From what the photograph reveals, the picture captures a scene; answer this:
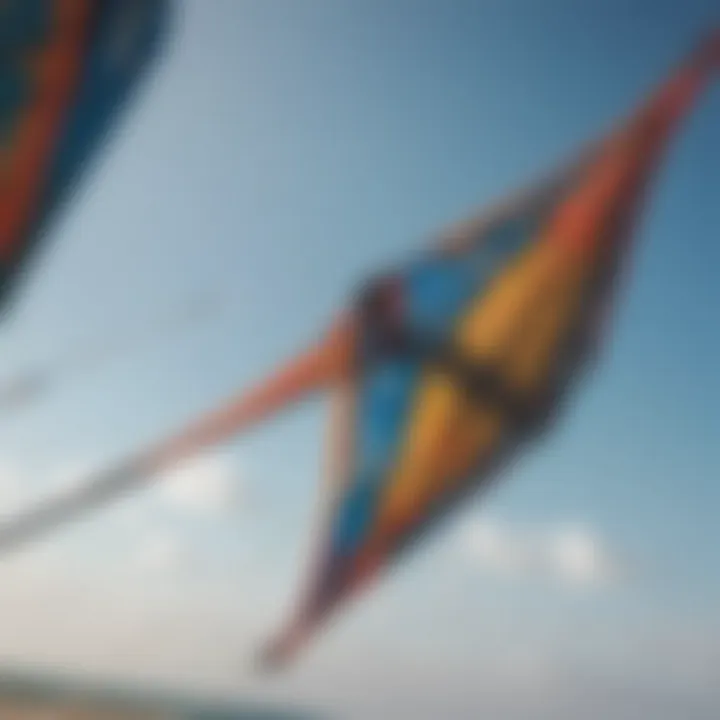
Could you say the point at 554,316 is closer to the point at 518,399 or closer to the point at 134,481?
the point at 518,399

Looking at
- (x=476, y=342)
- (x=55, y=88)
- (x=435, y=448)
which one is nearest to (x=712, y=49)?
(x=476, y=342)

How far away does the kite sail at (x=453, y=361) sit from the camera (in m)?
1.42

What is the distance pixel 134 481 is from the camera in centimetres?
141

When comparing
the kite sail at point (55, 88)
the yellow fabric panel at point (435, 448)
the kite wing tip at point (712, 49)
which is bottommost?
the yellow fabric panel at point (435, 448)

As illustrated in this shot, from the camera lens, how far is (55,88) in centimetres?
150

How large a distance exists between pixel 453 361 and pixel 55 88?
1.82 ft

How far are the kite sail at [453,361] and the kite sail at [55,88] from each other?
0.32 metres

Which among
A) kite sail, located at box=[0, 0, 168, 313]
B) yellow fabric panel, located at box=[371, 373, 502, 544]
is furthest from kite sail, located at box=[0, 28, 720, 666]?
kite sail, located at box=[0, 0, 168, 313]

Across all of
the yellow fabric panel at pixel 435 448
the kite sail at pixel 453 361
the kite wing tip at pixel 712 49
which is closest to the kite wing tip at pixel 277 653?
the kite sail at pixel 453 361

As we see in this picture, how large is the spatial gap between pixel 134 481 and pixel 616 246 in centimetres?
61

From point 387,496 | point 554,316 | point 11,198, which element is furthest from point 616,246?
point 11,198

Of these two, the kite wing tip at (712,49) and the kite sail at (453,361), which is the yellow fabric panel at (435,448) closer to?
the kite sail at (453,361)

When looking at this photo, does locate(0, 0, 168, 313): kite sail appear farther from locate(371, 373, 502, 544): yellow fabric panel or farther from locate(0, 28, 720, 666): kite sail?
locate(371, 373, 502, 544): yellow fabric panel

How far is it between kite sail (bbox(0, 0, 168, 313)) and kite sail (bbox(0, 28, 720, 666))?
32 cm
